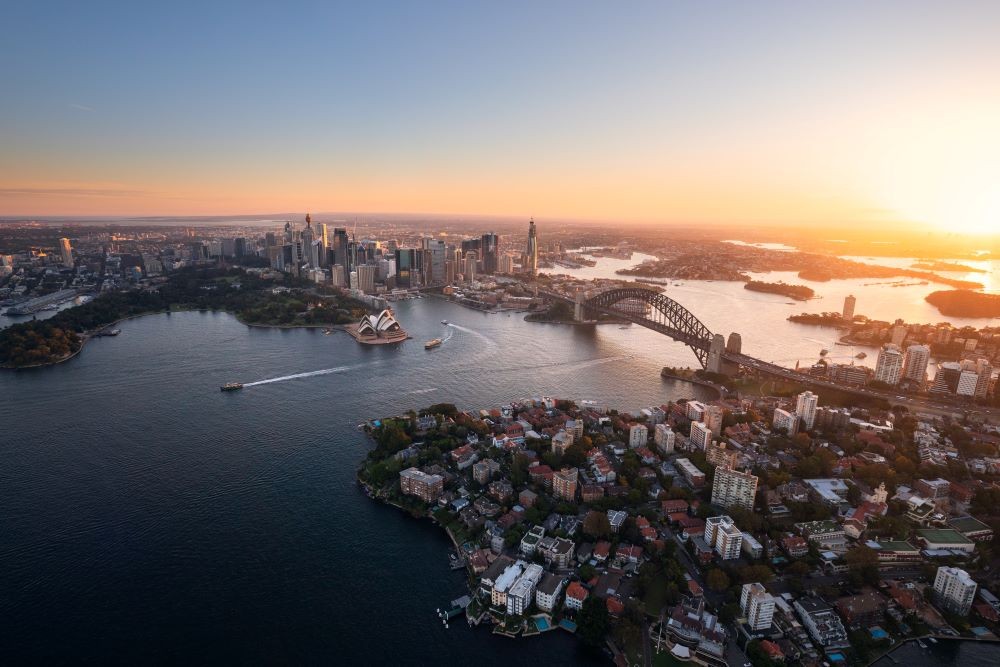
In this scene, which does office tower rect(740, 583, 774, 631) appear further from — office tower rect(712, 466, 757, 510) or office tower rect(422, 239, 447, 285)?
office tower rect(422, 239, 447, 285)

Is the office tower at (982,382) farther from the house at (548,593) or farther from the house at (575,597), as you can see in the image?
the house at (548,593)

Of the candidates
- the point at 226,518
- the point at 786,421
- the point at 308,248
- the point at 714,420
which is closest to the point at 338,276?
the point at 308,248

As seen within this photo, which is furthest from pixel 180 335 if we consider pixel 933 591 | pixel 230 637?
pixel 933 591

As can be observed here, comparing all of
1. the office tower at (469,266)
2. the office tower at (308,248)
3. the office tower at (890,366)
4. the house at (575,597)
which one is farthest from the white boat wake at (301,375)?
the office tower at (308,248)

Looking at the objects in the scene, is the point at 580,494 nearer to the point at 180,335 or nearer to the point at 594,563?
the point at 594,563

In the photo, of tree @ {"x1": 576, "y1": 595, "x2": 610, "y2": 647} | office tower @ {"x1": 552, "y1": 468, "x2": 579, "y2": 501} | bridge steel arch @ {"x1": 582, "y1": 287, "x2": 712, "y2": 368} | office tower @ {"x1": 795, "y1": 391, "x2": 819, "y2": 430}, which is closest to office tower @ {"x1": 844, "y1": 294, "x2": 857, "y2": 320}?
bridge steel arch @ {"x1": 582, "y1": 287, "x2": 712, "y2": 368}
